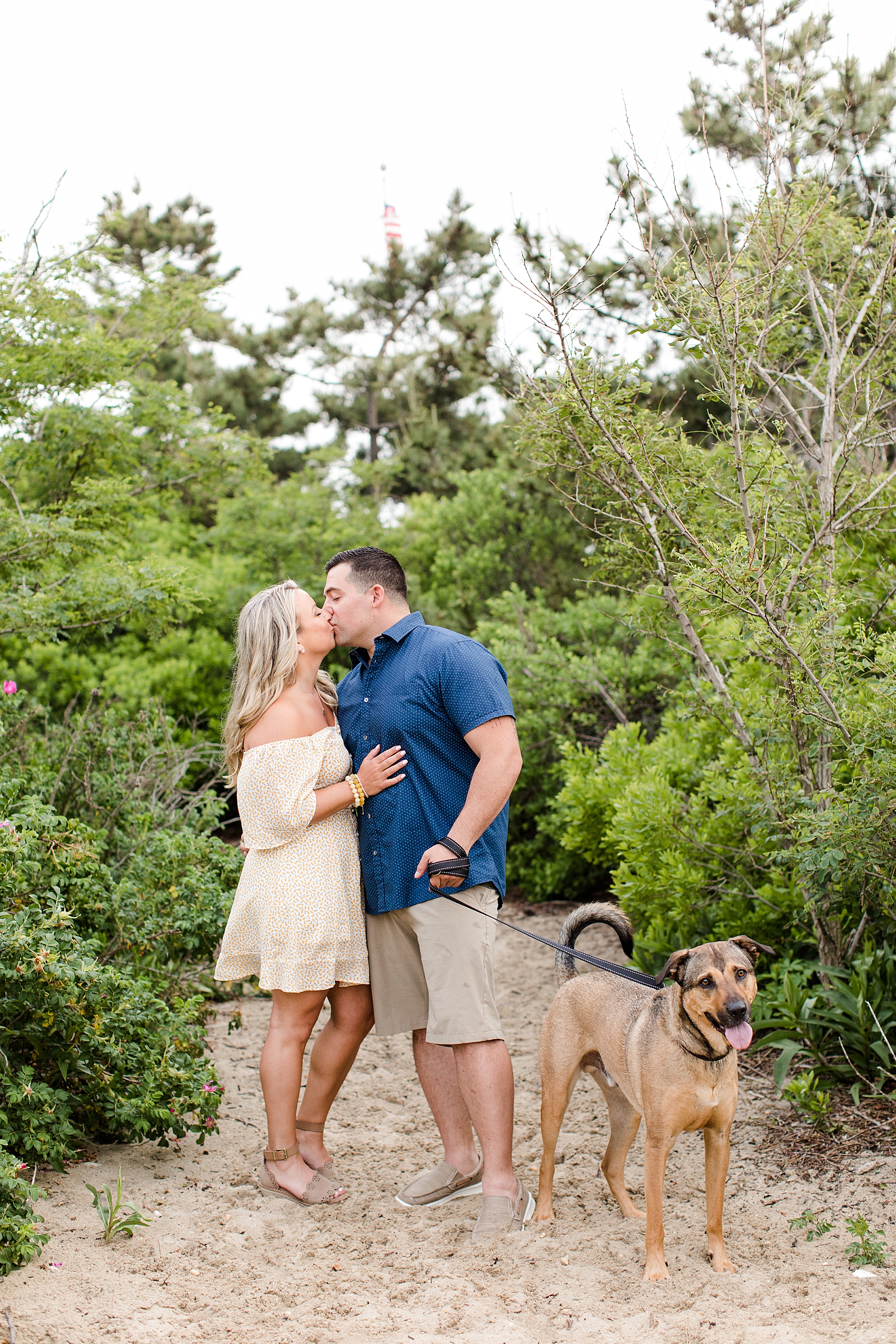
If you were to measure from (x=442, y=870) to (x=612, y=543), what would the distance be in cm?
172

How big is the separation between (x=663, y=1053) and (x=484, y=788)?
1009 mm

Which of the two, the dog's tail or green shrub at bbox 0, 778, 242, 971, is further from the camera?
green shrub at bbox 0, 778, 242, 971

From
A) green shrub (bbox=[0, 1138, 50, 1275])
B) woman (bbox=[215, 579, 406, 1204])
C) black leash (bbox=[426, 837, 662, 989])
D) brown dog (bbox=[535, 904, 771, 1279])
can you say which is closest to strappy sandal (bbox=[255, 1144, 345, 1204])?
woman (bbox=[215, 579, 406, 1204])

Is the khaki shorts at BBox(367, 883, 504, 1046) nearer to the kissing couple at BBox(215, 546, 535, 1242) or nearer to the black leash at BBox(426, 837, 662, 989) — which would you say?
the kissing couple at BBox(215, 546, 535, 1242)

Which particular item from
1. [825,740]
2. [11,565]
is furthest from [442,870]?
[11,565]

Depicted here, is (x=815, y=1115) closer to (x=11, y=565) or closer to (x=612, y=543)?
(x=612, y=543)

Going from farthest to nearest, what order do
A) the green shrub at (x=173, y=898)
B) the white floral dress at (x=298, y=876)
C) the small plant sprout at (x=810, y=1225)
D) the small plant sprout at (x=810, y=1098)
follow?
the green shrub at (x=173, y=898), the small plant sprout at (x=810, y=1098), the white floral dress at (x=298, y=876), the small plant sprout at (x=810, y=1225)

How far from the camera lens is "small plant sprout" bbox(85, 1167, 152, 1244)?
3350 millimetres

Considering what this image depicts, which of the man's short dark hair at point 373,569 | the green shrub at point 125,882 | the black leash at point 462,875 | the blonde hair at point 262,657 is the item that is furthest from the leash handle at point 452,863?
the green shrub at point 125,882

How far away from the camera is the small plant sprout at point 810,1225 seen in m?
3.29

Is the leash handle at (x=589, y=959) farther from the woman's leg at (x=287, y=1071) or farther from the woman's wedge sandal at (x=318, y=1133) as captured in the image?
the woman's wedge sandal at (x=318, y=1133)

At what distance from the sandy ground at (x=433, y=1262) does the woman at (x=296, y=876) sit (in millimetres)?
325

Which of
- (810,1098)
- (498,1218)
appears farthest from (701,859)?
(498,1218)

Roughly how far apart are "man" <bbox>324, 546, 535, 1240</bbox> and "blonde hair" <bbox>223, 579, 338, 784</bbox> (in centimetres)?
20
